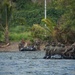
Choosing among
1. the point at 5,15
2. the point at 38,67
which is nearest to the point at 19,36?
the point at 5,15

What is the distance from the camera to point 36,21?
8456cm

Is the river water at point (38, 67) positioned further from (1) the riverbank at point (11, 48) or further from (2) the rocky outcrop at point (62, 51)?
(1) the riverbank at point (11, 48)

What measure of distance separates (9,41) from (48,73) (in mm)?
40820

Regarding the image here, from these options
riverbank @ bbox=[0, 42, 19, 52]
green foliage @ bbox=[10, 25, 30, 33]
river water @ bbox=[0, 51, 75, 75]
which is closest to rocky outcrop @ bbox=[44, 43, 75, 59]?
river water @ bbox=[0, 51, 75, 75]

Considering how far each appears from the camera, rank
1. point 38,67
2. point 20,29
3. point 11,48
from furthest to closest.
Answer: point 20,29, point 11,48, point 38,67

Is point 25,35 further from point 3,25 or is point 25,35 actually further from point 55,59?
point 55,59

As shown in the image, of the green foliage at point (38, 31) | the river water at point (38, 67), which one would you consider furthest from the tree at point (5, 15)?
the river water at point (38, 67)

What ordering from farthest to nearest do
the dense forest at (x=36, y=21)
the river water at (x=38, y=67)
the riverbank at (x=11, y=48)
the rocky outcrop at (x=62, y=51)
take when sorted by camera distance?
the riverbank at (x=11, y=48), the dense forest at (x=36, y=21), the rocky outcrop at (x=62, y=51), the river water at (x=38, y=67)

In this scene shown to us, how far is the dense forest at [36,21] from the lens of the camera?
180 ft

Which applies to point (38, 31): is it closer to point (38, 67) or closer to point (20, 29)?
point (20, 29)

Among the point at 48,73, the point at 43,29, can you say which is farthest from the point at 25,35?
the point at 48,73

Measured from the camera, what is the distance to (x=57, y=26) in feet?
208

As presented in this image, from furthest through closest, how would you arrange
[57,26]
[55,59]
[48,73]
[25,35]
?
1. [25,35]
2. [57,26]
3. [55,59]
4. [48,73]

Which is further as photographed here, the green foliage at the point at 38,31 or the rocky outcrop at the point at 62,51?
Answer: the green foliage at the point at 38,31
